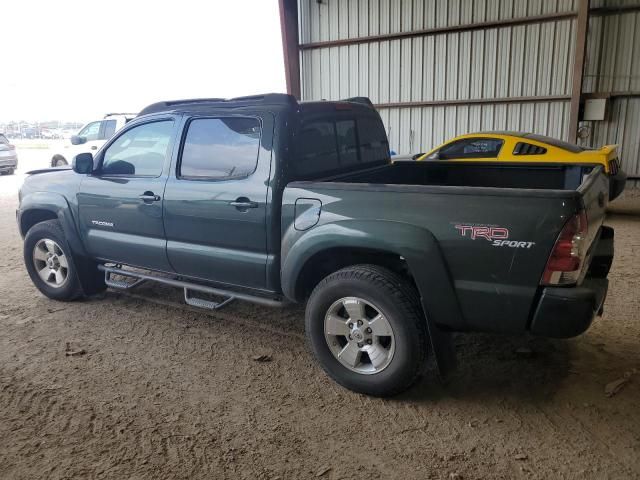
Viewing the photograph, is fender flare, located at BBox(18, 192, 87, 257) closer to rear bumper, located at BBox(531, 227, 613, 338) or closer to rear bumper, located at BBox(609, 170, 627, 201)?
rear bumper, located at BBox(531, 227, 613, 338)

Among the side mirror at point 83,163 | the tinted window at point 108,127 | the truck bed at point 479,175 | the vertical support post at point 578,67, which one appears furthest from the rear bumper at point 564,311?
the tinted window at point 108,127

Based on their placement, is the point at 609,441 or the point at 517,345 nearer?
the point at 609,441

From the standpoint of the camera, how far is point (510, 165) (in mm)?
4293

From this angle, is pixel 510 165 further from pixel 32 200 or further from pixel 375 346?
pixel 32 200

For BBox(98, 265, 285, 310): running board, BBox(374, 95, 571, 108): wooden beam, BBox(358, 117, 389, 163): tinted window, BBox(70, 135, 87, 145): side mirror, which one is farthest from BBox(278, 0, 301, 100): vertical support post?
BBox(98, 265, 285, 310): running board

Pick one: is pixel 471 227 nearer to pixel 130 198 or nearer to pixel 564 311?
pixel 564 311

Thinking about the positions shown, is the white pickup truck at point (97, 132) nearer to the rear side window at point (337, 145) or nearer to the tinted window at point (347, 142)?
the rear side window at point (337, 145)

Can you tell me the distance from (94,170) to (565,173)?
13.0 feet

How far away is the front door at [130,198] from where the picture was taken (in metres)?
4.21

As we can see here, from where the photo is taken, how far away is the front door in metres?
4.21

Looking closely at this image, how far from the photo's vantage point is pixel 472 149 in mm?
9133

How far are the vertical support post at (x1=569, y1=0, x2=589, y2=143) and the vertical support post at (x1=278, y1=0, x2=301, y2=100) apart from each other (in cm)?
728

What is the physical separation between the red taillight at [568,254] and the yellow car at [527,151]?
5332 millimetres

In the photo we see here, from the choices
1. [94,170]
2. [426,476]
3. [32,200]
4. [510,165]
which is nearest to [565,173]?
[510,165]
